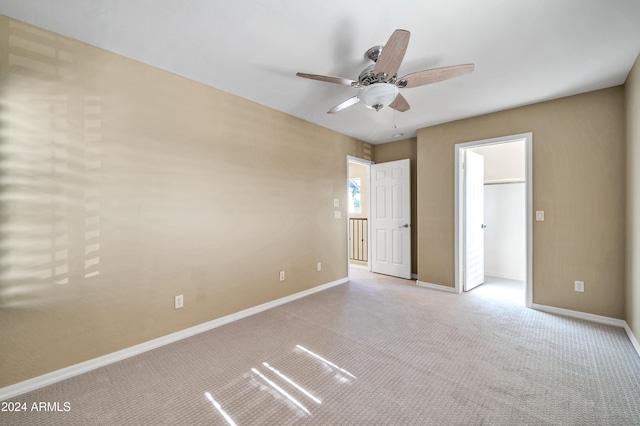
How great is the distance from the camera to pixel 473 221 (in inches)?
160

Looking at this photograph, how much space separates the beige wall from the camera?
2.28m

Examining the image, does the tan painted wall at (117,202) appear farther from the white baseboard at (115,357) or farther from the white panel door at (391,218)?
the white panel door at (391,218)

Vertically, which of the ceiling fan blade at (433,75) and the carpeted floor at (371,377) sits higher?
the ceiling fan blade at (433,75)

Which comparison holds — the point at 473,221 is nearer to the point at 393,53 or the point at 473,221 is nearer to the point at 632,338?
the point at 632,338

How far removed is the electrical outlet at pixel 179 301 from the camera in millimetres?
2504

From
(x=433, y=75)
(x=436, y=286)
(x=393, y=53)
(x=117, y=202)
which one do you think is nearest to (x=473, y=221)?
(x=436, y=286)

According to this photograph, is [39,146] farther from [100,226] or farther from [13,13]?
[13,13]

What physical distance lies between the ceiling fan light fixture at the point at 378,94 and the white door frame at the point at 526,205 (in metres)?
2.24

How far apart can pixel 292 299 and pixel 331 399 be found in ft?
6.35

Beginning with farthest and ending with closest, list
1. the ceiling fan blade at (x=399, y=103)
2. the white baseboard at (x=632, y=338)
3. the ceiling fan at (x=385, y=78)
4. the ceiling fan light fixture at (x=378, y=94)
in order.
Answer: the ceiling fan blade at (x=399, y=103)
the white baseboard at (x=632, y=338)
the ceiling fan light fixture at (x=378, y=94)
the ceiling fan at (x=385, y=78)

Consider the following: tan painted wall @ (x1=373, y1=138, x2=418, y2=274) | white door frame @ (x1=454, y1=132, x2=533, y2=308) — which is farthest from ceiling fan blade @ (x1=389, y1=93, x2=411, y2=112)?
tan painted wall @ (x1=373, y1=138, x2=418, y2=274)

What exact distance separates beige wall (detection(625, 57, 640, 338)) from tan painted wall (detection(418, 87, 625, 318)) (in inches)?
6.7

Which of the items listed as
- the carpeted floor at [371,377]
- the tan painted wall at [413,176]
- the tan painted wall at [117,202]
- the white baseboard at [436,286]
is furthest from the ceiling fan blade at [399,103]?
the white baseboard at [436,286]

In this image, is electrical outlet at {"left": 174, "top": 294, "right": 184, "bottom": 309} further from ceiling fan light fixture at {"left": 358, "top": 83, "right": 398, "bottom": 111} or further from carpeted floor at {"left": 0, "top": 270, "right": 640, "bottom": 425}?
ceiling fan light fixture at {"left": 358, "top": 83, "right": 398, "bottom": 111}
